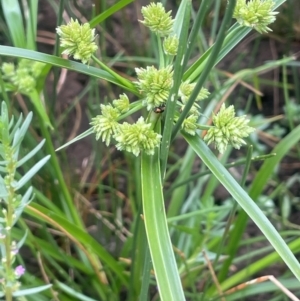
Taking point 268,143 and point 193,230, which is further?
point 268,143

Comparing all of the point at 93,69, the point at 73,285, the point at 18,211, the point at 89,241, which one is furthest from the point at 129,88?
the point at 73,285

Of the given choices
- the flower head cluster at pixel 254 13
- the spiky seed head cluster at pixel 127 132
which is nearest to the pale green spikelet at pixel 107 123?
the spiky seed head cluster at pixel 127 132

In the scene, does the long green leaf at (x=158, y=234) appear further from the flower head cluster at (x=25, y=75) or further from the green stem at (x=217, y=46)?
the flower head cluster at (x=25, y=75)

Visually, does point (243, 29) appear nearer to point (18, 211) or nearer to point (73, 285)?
point (18, 211)

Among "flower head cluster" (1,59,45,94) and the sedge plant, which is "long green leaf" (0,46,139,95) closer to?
the sedge plant

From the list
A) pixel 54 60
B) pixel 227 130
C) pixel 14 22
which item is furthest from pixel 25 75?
pixel 227 130

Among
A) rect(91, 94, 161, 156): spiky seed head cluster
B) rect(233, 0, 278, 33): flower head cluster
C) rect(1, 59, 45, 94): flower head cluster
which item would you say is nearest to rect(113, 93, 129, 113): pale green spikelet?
rect(91, 94, 161, 156): spiky seed head cluster

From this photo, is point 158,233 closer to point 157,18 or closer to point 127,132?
point 127,132
